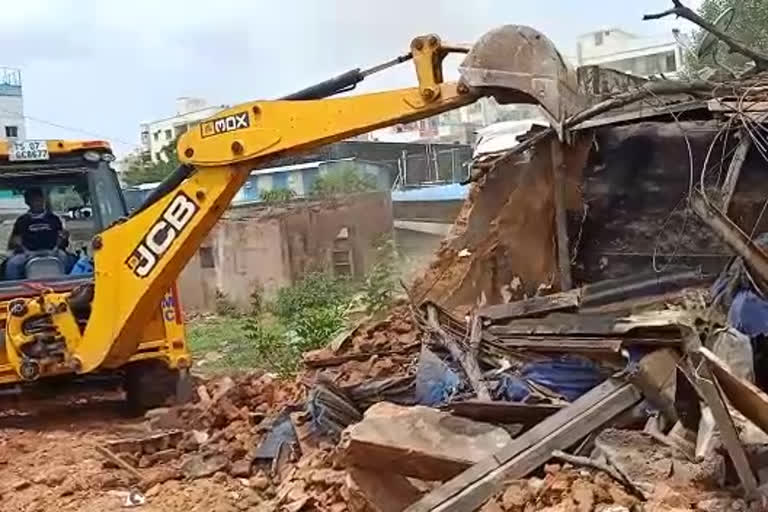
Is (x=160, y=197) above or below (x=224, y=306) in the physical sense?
above

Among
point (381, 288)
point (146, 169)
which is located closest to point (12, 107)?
point (146, 169)

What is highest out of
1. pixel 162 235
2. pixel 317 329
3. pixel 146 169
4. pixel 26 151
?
pixel 146 169

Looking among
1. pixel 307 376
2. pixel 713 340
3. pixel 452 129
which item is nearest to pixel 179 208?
pixel 307 376

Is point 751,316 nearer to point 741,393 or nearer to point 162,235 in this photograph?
point 741,393

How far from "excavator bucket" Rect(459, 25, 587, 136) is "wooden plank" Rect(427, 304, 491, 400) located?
1.60m

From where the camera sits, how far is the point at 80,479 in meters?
6.47

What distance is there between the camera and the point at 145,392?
8.44 meters

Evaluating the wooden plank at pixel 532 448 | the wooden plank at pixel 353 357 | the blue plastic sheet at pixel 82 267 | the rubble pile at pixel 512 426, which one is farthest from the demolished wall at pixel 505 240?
the wooden plank at pixel 532 448

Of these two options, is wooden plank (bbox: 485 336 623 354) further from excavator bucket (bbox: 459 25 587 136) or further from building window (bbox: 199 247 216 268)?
building window (bbox: 199 247 216 268)

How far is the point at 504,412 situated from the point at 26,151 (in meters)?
4.72

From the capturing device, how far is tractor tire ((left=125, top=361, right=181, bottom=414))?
8.40 m

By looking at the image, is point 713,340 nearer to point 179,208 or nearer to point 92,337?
point 179,208

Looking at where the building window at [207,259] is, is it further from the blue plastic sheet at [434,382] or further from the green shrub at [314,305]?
the blue plastic sheet at [434,382]

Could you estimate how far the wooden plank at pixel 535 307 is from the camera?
6672mm
